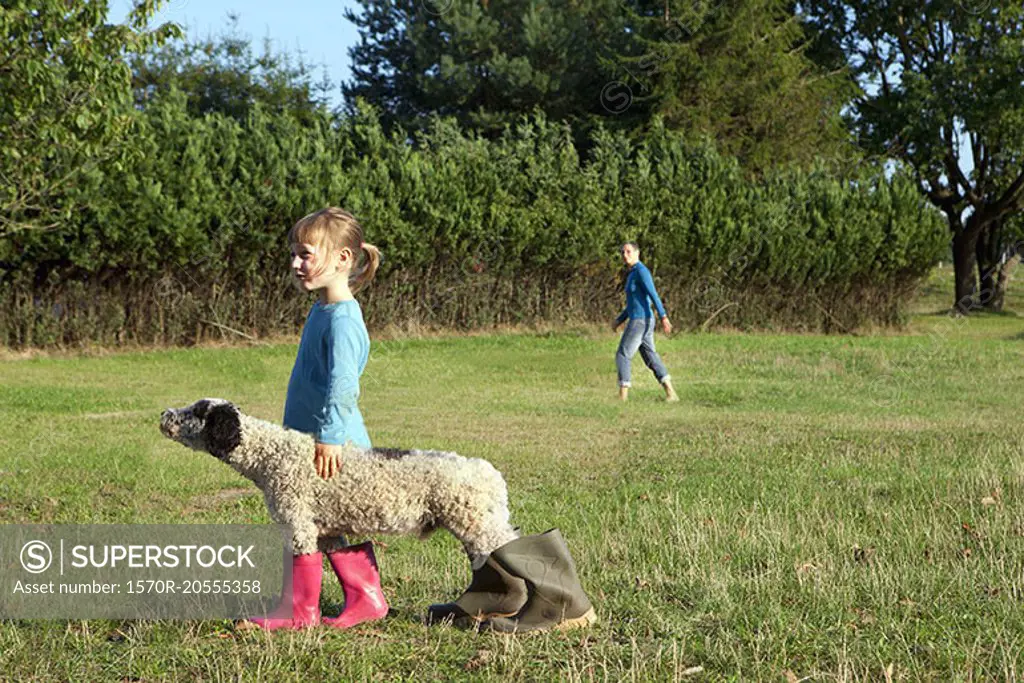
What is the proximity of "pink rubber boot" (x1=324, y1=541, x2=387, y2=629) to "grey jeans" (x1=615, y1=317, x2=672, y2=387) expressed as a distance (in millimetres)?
11036

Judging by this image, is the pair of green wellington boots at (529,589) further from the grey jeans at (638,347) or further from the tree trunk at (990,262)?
the tree trunk at (990,262)

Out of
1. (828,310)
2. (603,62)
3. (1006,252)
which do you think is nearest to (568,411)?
(828,310)

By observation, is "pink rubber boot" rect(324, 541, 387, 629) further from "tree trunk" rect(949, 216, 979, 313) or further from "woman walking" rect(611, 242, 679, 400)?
"tree trunk" rect(949, 216, 979, 313)

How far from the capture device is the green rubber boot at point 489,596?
16.6 ft

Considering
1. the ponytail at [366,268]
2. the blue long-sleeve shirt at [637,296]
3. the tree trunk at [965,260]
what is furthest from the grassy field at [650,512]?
the tree trunk at [965,260]

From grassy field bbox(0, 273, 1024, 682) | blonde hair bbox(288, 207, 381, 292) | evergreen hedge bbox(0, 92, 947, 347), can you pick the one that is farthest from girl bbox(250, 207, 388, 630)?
evergreen hedge bbox(0, 92, 947, 347)

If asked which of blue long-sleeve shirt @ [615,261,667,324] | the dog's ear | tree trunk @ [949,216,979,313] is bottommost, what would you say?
the dog's ear

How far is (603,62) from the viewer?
34.7m

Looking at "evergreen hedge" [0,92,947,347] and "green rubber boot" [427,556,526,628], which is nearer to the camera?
"green rubber boot" [427,556,526,628]

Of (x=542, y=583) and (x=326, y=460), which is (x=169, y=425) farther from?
(x=542, y=583)

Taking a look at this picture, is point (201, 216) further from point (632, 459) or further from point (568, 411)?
point (632, 459)

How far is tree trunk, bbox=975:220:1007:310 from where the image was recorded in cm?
4562

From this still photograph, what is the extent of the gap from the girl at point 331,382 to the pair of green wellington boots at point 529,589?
535 millimetres

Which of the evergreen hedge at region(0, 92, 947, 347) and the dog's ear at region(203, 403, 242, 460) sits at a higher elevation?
the evergreen hedge at region(0, 92, 947, 347)
